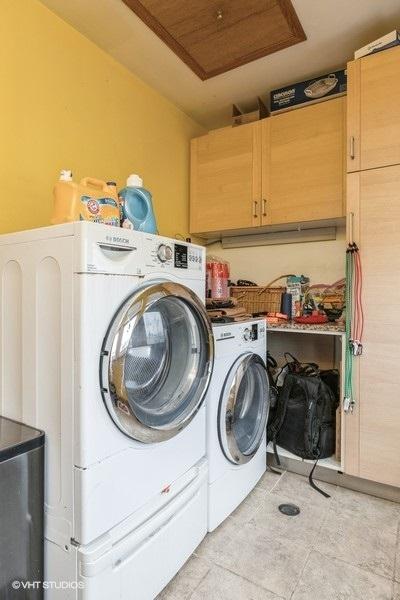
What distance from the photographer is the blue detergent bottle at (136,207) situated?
1450 millimetres

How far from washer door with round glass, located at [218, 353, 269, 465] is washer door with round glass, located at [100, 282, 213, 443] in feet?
0.91

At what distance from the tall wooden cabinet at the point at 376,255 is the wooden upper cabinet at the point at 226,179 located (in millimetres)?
Answer: 718

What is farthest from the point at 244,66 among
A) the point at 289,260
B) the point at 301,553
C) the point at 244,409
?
Result: the point at 301,553

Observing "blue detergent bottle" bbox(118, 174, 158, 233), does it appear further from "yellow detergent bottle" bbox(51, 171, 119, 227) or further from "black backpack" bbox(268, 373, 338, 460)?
"black backpack" bbox(268, 373, 338, 460)

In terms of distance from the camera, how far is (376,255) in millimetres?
1782

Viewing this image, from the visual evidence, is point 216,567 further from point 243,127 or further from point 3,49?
point 243,127

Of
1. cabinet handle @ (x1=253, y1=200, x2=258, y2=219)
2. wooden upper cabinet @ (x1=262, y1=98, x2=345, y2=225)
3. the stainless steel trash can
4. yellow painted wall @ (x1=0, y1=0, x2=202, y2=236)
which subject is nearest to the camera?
the stainless steel trash can

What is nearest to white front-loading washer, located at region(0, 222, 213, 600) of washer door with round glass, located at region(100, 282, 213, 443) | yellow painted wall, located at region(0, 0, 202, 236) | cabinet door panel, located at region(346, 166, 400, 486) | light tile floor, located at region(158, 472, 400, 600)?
washer door with round glass, located at region(100, 282, 213, 443)

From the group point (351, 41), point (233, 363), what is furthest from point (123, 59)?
point (233, 363)

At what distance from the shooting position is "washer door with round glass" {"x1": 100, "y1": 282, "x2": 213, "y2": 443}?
1.04m

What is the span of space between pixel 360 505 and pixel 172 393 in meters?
1.23

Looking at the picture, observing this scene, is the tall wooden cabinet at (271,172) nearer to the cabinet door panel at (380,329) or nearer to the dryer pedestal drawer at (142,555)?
the cabinet door panel at (380,329)

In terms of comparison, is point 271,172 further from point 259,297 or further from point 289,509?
point 289,509

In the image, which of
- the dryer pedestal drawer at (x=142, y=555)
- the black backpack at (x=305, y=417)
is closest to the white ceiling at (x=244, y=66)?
the black backpack at (x=305, y=417)
